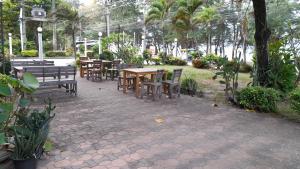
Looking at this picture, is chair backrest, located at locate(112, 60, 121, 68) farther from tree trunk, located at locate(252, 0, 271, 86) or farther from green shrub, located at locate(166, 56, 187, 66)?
green shrub, located at locate(166, 56, 187, 66)

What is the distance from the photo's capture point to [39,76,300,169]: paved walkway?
11.1 ft

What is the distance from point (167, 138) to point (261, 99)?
2.80m

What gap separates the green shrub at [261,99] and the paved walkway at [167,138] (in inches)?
11.1

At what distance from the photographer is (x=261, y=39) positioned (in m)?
6.67

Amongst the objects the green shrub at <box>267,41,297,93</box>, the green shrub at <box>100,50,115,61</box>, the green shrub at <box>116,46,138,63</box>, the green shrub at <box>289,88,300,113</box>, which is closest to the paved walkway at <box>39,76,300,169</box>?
the green shrub at <box>289,88,300,113</box>

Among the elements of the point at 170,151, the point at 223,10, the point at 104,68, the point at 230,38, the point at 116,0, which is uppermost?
the point at 116,0

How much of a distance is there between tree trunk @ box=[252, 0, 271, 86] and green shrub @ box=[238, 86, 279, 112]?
901 millimetres

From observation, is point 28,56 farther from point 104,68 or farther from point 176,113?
point 176,113

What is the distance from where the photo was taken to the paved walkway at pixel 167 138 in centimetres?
339

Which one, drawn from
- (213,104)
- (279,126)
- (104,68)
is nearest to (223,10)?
(104,68)

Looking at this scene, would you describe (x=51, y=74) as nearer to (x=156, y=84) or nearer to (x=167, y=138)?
(x=156, y=84)

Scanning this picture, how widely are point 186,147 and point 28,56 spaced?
2090 centimetres

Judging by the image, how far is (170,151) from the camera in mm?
3715

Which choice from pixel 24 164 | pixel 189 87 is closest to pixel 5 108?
pixel 24 164
